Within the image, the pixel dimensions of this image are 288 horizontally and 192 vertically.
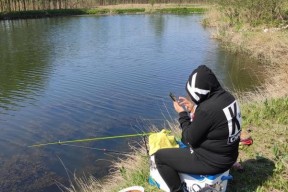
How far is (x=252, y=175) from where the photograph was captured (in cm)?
451

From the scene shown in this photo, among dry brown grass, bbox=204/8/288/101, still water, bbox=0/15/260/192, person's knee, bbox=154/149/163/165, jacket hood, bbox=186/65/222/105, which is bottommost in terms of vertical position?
still water, bbox=0/15/260/192

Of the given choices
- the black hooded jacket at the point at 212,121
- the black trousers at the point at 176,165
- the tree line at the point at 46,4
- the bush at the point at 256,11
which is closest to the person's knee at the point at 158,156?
the black trousers at the point at 176,165

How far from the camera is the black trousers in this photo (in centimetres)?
382

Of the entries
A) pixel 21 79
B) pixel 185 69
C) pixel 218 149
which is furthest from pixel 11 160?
pixel 185 69

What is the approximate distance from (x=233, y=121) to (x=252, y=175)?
1.24 metres

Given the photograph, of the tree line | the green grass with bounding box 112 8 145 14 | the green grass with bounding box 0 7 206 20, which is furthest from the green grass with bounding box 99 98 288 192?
the green grass with bounding box 112 8 145 14

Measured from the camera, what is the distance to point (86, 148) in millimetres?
7910

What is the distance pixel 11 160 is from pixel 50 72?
8.07m

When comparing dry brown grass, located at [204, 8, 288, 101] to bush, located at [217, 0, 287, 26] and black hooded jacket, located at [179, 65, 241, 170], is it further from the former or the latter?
black hooded jacket, located at [179, 65, 241, 170]

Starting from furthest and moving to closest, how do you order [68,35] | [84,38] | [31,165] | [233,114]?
[68,35] < [84,38] < [31,165] < [233,114]

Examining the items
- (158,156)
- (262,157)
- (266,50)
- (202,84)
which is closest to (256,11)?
(266,50)

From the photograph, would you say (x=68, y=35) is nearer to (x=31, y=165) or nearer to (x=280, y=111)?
(x=31, y=165)

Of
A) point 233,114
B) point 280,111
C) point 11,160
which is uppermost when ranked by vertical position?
point 233,114

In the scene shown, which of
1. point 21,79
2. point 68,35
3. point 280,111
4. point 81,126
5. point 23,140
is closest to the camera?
point 280,111
